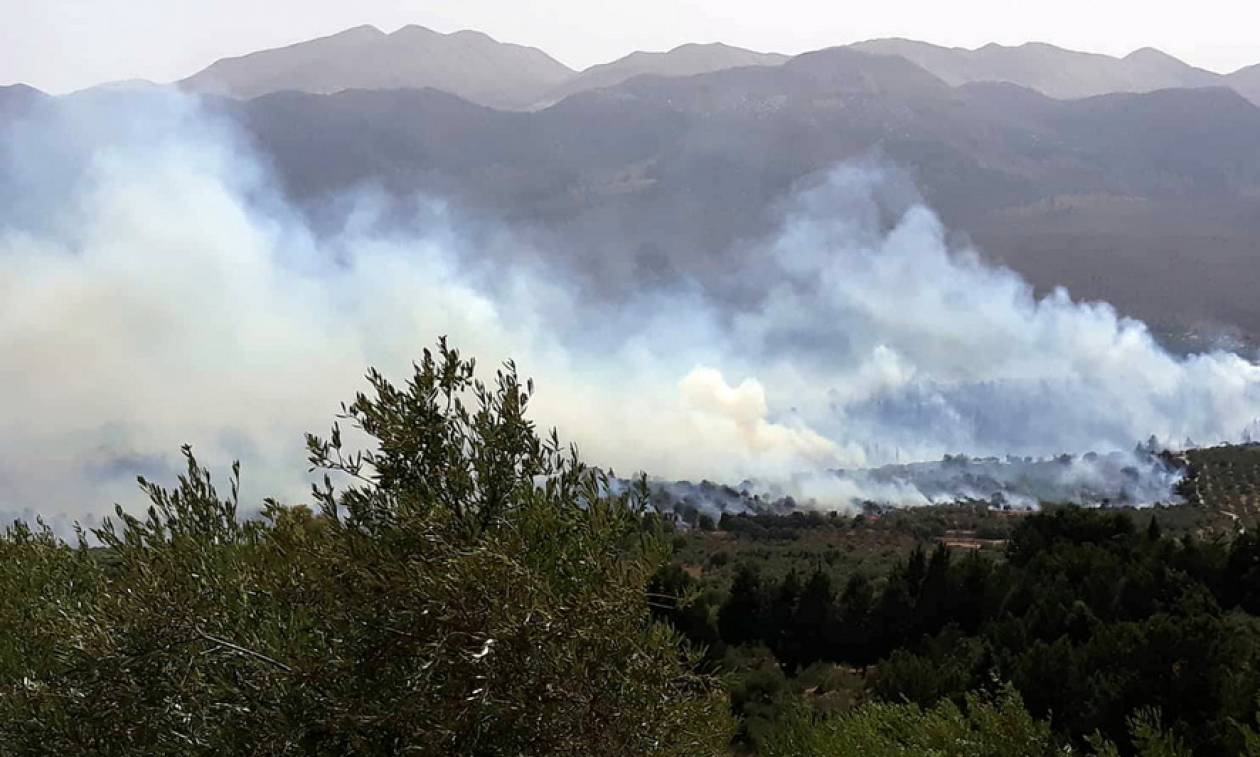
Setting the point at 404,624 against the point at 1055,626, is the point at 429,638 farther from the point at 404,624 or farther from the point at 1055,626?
the point at 1055,626

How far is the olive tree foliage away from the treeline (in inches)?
51.5

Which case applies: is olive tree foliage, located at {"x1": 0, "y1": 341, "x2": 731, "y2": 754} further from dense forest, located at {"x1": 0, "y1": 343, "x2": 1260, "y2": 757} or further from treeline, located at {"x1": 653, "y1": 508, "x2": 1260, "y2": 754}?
treeline, located at {"x1": 653, "y1": 508, "x2": 1260, "y2": 754}

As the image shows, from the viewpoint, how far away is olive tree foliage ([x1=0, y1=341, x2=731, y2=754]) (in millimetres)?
7816

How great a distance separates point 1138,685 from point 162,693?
14403 mm

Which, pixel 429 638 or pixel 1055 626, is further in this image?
pixel 1055 626

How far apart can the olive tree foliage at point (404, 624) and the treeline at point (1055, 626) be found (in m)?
1.31

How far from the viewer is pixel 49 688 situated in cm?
1018

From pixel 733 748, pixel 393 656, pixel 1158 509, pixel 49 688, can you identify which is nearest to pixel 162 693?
pixel 49 688

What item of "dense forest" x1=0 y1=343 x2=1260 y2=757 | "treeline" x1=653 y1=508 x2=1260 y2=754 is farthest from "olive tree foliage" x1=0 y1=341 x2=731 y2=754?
"treeline" x1=653 y1=508 x2=1260 y2=754

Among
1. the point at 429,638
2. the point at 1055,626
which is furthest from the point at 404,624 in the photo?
the point at 1055,626

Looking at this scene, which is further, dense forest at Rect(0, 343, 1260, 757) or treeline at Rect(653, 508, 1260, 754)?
treeline at Rect(653, 508, 1260, 754)

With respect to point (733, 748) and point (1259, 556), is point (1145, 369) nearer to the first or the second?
point (1259, 556)

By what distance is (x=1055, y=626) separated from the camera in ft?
78.7

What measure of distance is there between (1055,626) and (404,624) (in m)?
20.2
